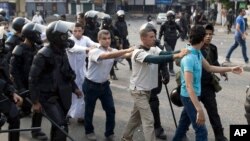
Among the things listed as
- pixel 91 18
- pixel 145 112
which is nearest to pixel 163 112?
pixel 91 18

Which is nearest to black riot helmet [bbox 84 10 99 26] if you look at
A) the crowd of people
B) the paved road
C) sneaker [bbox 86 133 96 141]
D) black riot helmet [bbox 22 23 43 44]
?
the paved road

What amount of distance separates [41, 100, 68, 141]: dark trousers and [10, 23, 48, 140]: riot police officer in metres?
1.10

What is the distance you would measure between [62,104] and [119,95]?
451 centimetres

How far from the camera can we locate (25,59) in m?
6.55

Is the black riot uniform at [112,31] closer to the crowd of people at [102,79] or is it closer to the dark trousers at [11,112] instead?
the crowd of people at [102,79]

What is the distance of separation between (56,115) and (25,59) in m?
1.66

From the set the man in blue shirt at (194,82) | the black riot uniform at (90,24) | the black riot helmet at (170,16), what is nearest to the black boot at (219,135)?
the man in blue shirt at (194,82)

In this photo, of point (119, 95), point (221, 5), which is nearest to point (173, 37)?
point (119, 95)

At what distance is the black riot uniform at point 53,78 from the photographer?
5.20 metres

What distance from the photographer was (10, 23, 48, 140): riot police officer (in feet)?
20.8

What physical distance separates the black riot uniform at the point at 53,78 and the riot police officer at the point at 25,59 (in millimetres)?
1017

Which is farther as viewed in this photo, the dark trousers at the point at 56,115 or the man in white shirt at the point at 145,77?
the man in white shirt at the point at 145,77

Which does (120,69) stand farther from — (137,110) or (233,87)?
(137,110)

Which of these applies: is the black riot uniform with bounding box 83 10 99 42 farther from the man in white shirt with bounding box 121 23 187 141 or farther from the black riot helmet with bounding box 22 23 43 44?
the man in white shirt with bounding box 121 23 187 141
